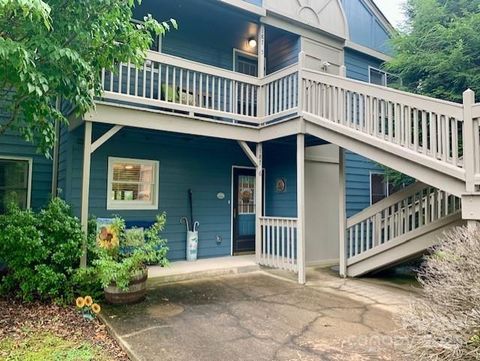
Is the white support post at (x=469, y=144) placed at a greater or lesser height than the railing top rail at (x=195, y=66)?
lesser

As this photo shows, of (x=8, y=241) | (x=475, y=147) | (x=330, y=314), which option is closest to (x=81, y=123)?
(x=8, y=241)

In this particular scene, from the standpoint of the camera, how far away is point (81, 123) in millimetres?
5379

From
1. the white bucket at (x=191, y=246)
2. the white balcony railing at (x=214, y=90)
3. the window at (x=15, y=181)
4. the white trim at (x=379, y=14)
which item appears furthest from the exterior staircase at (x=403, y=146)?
the white trim at (x=379, y=14)

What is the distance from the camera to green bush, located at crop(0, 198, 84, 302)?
447 centimetres

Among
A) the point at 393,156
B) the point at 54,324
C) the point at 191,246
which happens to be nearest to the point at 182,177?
the point at 191,246

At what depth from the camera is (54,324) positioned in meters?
4.01

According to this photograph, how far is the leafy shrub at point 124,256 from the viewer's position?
444cm

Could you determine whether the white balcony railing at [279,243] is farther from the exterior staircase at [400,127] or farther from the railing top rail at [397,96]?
the railing top rail at [397,96]

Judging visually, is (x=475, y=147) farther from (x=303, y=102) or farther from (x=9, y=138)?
(x=9, y=138)

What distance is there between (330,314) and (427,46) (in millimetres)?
6195

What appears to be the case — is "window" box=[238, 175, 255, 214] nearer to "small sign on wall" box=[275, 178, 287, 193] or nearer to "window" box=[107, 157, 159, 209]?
"small sign on wall" box=[275, 178, 287, 193]

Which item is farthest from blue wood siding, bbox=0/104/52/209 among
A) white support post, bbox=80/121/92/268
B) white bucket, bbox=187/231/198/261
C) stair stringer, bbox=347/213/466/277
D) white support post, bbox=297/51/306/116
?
stair stringer, bbox=347/213/466/277

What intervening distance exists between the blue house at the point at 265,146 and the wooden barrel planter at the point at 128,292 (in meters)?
1.12

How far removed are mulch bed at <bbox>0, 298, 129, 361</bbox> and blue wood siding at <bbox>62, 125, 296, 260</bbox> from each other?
205cm
